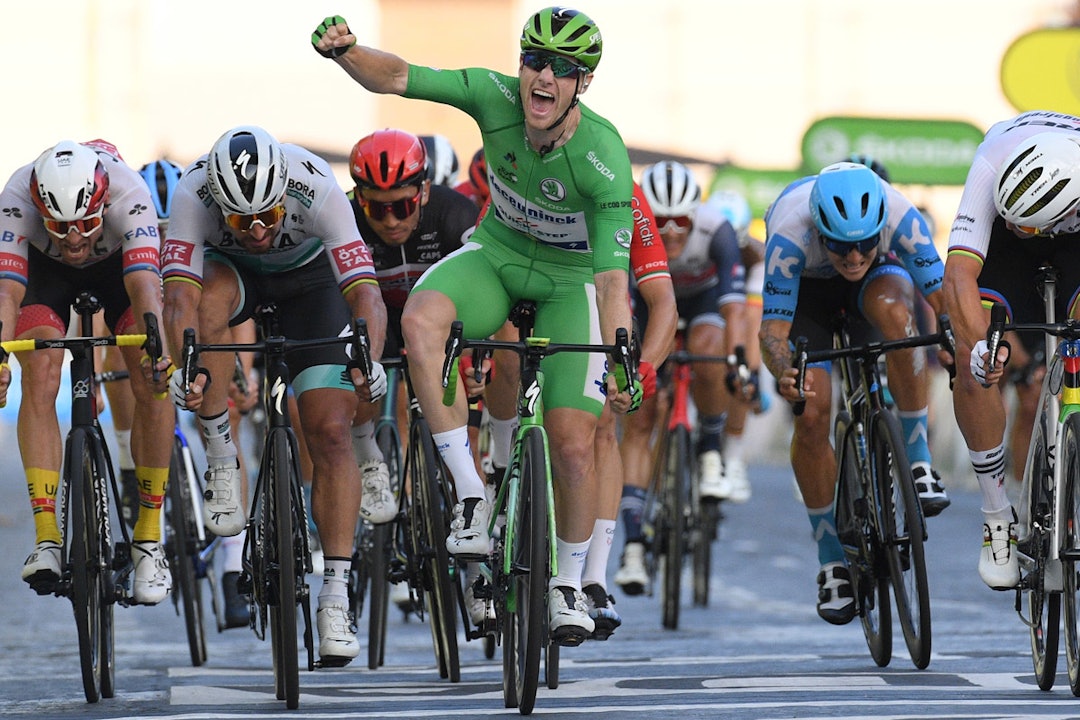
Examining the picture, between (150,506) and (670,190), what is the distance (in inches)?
166

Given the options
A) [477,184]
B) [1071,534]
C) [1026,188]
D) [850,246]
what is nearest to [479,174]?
[477,184]

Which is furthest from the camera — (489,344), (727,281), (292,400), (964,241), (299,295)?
(727,281)

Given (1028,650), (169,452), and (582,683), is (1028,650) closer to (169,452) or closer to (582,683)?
(582,683)

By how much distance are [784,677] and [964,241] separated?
186cm

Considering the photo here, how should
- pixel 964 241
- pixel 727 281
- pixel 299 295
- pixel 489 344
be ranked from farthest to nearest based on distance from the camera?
pixel 727 281, pixel 299 295, pixel 964 241, pixel 489 344

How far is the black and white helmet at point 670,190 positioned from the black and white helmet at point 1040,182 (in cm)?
420

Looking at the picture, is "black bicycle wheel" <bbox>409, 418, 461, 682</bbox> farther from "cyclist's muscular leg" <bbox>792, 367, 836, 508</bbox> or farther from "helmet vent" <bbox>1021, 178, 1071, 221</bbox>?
"helmet vent" <bbox>1021, 178, 1071, 221</bbox>

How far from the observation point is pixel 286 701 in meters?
6.98

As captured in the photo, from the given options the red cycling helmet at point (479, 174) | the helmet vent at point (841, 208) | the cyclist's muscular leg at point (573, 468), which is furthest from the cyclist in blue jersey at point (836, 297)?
the red cycling helmet at point (479, 174)

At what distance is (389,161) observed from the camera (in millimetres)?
8414

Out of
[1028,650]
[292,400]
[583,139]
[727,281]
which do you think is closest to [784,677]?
[1028,650]

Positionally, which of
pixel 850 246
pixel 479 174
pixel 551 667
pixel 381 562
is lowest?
pixel 551 667

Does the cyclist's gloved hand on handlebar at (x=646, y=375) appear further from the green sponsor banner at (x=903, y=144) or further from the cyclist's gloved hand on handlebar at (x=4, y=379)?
the green sponsor banner at (x=903, y=144)

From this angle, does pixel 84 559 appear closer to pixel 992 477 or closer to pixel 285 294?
pixel 285 294
